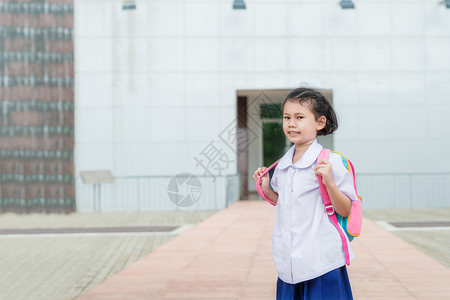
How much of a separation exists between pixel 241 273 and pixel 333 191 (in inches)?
159

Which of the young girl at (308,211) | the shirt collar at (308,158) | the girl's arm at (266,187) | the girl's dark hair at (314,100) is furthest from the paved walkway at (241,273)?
the girl's dark hair at (314,100)

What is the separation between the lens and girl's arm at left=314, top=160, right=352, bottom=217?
215 cm

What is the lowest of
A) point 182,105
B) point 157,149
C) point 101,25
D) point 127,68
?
point 157,149

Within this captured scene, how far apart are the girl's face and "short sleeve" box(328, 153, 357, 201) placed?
0.59ft

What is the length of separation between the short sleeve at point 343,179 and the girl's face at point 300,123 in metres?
0.18

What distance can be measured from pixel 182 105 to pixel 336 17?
637 centimetres

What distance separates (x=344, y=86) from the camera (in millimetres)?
18219

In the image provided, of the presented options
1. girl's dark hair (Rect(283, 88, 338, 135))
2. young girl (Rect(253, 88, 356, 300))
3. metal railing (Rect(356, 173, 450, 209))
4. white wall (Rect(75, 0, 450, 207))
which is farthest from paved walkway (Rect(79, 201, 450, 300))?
white wall (Rect(75, 0, 450, 207))

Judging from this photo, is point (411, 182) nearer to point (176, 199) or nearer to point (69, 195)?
point (176, 199)

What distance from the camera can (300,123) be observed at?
2346mm

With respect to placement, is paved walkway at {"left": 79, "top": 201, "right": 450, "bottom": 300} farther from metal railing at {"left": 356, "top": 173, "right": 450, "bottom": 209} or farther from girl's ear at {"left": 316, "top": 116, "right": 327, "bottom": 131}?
metal railing at {"left": 356, "top": 173, "right": 450, "bottom": 209}

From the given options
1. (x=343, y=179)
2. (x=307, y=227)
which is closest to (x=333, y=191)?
(x=343, y=179)

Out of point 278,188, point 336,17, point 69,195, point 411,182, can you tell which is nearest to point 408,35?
point 336,17

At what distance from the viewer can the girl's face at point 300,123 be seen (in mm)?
2348
